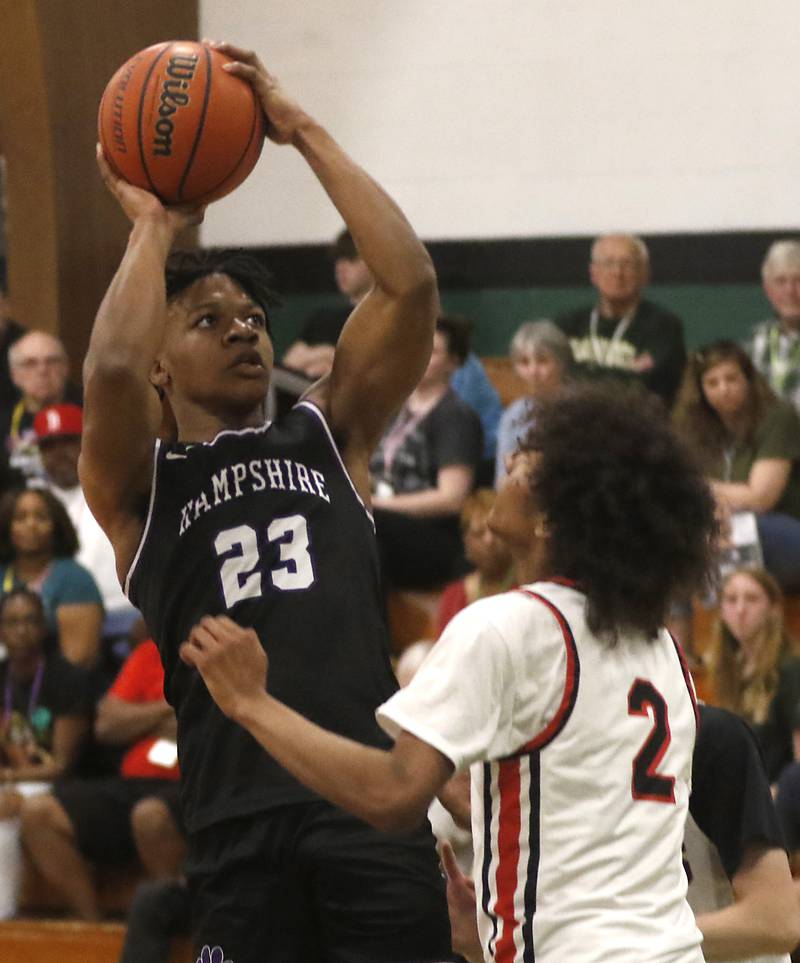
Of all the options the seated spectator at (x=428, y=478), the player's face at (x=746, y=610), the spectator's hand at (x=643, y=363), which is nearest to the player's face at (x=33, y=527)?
the seated spectator at (x=428, y=478)

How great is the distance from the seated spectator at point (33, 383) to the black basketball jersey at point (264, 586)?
4307 millimetres

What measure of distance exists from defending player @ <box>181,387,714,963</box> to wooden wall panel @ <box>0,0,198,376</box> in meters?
6.24

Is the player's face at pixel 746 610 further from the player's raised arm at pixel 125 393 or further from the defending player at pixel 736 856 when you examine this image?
the player's raised arm at pixel 125 393

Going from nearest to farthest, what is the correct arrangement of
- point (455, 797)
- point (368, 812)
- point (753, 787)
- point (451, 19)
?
point (368, 812) < point (753, 787) < point (455, 797) < point (451, 19)

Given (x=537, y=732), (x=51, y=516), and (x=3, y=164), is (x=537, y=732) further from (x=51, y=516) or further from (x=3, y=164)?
(x=3, y=164)

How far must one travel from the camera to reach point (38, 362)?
6.98 metres

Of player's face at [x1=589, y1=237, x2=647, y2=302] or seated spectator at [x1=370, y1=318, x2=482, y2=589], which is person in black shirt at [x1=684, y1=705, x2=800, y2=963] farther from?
player's face at [x1=589, y1=237, x2=647, y2=302]

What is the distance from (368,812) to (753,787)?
2.26ft

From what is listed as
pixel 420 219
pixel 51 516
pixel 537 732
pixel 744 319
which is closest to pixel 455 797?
pixel 537 732

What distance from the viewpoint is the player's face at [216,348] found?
277 centimetres

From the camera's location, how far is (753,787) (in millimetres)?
2451

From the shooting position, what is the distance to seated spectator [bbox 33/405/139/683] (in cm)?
605

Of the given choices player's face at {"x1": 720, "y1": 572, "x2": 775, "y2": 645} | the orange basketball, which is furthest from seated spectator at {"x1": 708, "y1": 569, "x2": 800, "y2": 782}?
the orange basketball

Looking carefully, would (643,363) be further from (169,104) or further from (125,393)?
(125,393)
